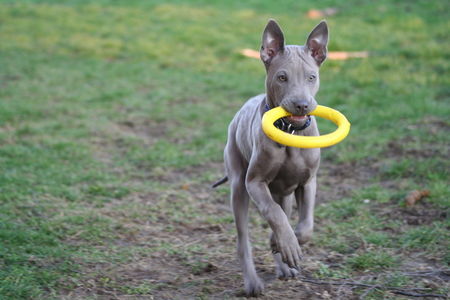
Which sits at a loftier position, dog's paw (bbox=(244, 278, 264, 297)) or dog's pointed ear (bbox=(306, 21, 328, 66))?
Answer: dog's pointed ear (bbox=(306, 21, 328, 66))

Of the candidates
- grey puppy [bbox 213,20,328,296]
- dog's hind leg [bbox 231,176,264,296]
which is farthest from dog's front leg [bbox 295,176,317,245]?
dog's hind leg [bbox 231,176,264,296]

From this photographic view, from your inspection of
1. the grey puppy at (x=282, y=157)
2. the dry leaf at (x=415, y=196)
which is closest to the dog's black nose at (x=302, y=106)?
the grey puppy at (x=282, y=157)

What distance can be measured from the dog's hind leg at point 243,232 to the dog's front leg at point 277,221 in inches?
15.8

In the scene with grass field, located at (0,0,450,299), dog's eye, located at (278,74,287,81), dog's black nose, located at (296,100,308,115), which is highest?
→ dog's eye, located at (278,74,287,81)

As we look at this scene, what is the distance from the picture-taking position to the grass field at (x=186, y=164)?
5.21 meters

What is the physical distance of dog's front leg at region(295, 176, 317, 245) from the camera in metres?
4.62

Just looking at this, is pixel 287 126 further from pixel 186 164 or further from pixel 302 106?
pixel 186 164

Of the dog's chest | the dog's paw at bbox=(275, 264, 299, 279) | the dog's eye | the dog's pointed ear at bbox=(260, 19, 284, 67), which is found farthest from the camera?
the dog's paw at bbox=(275, 264, 299, 279)

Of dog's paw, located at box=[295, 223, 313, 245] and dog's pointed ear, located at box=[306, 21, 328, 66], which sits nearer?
dog's paw, located at box=[295, 223, 313, 245]

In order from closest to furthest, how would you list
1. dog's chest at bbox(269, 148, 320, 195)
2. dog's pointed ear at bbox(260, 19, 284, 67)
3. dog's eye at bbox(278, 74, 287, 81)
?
dog's eye at bbox(278, 74, 287, 81)
dog's chest at bbox(269, 148, 320, 195)
dog's pointed ear at bbox(260, 19, 284, 67)

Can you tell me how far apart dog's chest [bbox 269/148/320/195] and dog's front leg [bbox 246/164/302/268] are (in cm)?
16

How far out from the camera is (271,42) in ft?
15.9

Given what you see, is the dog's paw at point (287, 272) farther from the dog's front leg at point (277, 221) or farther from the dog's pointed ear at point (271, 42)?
the dog's pointed ear at point (271, 42)

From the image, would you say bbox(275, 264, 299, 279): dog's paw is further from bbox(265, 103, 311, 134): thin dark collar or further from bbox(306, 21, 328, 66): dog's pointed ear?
bbox(306, 21, 328, 66): dog's pointed ear
